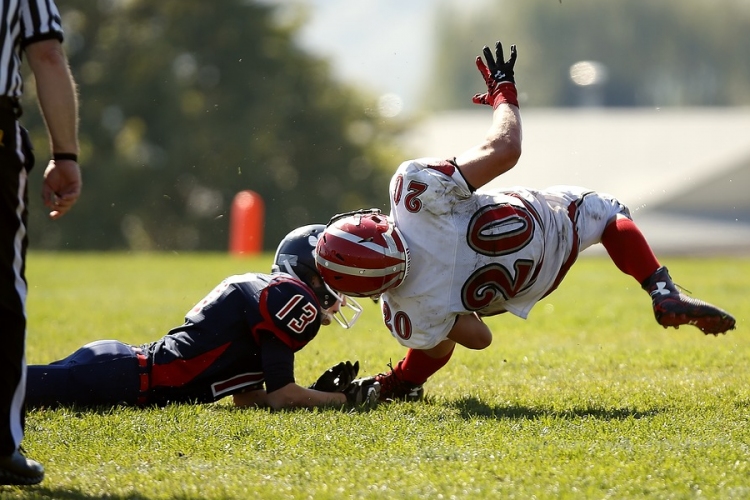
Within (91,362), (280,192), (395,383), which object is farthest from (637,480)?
(280,192)

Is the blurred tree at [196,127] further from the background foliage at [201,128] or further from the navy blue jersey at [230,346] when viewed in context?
the navy blue jersey at [230,346]

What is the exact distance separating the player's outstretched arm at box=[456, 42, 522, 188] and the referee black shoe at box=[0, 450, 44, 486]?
7.39 feet

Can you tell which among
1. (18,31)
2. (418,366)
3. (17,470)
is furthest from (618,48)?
(17,470)

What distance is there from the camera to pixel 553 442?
4.15 meters

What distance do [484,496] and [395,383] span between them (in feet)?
6.32

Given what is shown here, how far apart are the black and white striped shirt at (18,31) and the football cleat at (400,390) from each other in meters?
2.39

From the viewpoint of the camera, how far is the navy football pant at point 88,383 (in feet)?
16.7

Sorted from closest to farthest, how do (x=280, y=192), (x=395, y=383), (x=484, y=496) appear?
(x=484, y=496)
(x=395, y=383)
(x=280, y=192)

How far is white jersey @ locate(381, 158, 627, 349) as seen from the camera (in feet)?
15.9

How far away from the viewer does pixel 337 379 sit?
17.1 feet

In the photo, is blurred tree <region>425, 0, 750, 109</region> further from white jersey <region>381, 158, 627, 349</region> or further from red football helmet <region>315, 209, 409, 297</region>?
red football helmet <region>315, 209, 409, 297</region>

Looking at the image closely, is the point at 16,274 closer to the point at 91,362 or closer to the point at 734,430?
the point at 91,362

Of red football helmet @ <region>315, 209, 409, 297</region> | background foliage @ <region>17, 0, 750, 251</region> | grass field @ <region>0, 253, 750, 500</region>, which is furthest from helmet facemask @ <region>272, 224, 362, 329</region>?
background foliage @ <region>17, 0, 750, 251</region>

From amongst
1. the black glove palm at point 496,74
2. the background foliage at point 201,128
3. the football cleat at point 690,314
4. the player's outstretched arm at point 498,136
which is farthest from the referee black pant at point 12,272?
the background foliage at point 201,128
